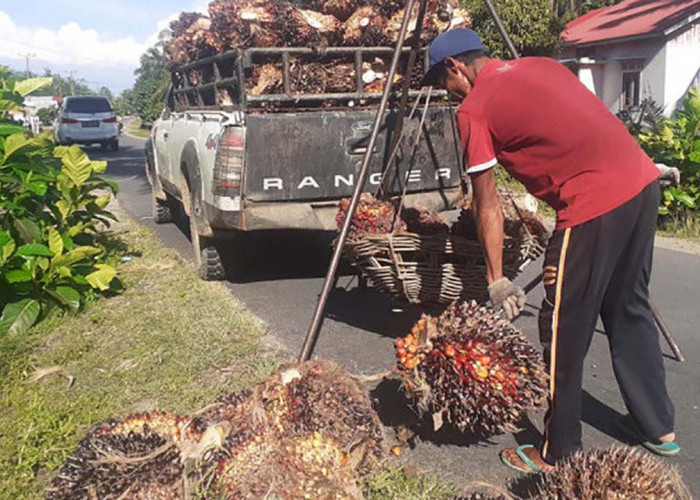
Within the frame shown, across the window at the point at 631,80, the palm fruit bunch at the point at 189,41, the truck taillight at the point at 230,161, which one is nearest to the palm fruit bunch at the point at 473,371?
the truck taillight at the point at 230,161

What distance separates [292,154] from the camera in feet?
19.2

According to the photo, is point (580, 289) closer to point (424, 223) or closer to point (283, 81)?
point (424, 223)

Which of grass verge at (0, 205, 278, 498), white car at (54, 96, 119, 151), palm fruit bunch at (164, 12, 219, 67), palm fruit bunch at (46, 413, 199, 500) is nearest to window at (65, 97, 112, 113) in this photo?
white car at (54, 96, 119, 151)

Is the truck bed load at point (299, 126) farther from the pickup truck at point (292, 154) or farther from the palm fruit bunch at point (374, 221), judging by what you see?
the palm fruit bunch at point (374, 221)

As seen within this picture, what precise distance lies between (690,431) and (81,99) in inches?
1166

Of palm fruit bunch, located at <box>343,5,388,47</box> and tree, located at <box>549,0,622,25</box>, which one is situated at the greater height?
tree, located at <box>549,0,622,25</box>

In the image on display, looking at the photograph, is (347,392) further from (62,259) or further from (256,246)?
(256,246)

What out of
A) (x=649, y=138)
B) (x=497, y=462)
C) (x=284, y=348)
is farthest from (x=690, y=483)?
(x=649, y=138)

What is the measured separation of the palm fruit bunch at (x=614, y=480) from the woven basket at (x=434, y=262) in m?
1.90

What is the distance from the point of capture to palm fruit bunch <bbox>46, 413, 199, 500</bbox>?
234 centimetres

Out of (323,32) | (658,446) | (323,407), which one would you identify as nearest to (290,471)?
(323,407)

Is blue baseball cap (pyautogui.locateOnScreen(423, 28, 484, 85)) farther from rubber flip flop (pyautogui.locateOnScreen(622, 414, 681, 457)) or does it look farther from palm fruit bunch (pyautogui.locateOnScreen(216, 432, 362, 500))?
rubber flip flop (pyautogui.locateOnScreen(622, 414, 681, 457))

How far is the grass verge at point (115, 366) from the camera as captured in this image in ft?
12.0

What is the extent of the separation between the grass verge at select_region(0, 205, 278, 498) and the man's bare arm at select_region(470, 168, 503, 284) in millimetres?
1795
